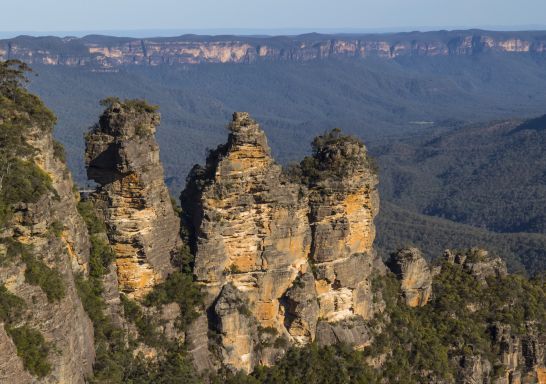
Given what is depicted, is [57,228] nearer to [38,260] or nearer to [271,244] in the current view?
[38,260]

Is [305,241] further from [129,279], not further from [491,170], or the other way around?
[491,170]

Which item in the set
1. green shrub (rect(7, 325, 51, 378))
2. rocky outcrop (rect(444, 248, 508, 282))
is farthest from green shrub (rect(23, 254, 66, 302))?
rocky outcrop (rect(444, 248, 508, 282))

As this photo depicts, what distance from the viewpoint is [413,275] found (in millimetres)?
39031

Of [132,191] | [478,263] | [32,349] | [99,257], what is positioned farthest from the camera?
[478,263]

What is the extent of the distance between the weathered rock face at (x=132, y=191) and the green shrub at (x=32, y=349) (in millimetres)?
7578

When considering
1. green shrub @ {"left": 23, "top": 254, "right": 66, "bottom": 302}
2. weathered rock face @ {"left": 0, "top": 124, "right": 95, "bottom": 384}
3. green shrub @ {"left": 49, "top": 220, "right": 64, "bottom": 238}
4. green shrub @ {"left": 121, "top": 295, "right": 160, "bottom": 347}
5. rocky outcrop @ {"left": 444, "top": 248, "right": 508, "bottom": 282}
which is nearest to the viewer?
weathered rock face @ {"left": 0, "top": 124, "right": 95, "bottom": 384}

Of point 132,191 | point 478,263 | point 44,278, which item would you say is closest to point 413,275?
point 478,263

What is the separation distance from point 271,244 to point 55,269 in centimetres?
1067

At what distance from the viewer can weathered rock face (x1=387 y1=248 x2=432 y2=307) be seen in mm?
38844

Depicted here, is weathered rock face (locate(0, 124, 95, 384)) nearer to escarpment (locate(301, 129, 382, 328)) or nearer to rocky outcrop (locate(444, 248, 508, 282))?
escarpment (locate(301, 129, 382, 328))

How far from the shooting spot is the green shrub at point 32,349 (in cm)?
2073

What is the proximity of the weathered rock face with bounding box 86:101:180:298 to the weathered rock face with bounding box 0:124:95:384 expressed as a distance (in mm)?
2399

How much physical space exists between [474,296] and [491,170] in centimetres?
12626

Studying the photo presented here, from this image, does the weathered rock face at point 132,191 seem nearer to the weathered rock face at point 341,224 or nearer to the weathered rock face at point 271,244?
the weathered rock face at point 271,244
